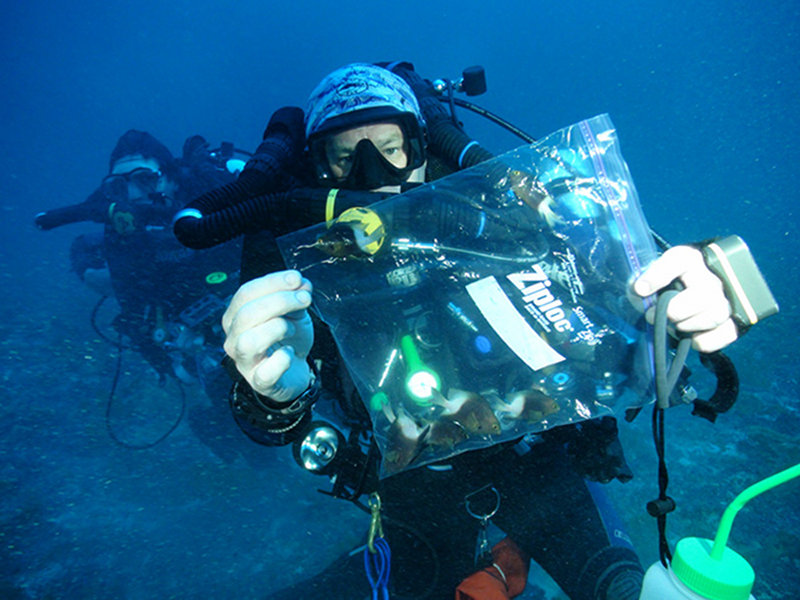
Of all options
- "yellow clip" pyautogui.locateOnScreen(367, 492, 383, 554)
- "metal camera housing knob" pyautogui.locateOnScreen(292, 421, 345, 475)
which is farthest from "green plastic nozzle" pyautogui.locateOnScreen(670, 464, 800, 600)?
"metal camera housing knob" pyautogui.locateOnScreen(292, 421, 345, 475)

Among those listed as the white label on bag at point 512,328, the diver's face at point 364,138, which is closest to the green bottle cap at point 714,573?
the white label on bag at point 512,328

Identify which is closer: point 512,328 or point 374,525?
point 512,328

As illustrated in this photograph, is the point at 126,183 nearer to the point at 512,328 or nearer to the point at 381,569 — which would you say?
the point at 381,569

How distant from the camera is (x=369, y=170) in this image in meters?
2.26

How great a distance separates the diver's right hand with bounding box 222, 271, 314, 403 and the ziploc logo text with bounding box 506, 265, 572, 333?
2.54 ft

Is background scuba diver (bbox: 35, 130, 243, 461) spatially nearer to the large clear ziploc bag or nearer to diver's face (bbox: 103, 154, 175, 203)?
diver's face (bbox: 103, 154, 175, 203)

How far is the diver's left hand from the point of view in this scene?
3.69 feet

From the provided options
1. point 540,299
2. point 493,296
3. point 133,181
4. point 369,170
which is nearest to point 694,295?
point 540,299

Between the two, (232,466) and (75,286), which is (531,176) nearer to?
(232,466)

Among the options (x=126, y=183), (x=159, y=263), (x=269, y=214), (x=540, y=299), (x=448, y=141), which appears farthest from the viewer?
(x=126, y=183)

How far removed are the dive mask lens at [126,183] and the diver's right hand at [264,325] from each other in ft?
21.7

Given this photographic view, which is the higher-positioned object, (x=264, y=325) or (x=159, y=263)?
(x=264, y=325)

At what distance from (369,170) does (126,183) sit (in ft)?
20.5

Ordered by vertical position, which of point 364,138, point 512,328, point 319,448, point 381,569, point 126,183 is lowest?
point 381,569
